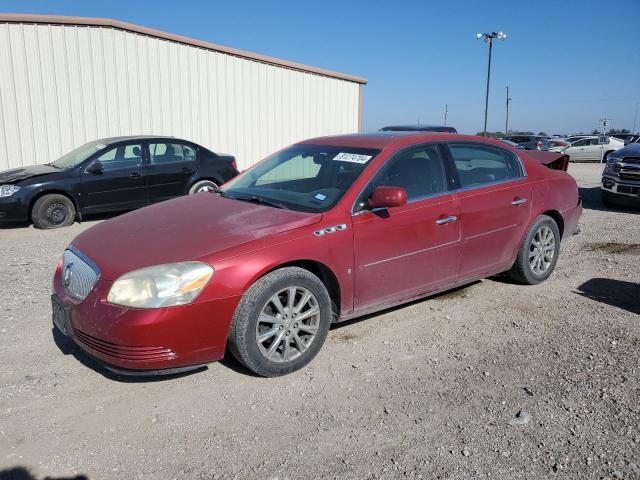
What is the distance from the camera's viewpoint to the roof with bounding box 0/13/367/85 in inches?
431

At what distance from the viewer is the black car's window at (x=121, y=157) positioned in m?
9.28

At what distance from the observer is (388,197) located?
386cm

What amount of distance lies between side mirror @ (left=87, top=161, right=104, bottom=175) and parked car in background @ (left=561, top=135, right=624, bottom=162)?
23.8 metres

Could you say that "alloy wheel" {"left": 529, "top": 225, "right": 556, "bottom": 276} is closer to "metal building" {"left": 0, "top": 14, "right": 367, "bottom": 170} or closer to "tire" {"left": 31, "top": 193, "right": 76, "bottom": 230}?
"tire" {"left": 31, "top": 193, "right": 76, "bottom": 230}

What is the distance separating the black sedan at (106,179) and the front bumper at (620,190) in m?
7.28

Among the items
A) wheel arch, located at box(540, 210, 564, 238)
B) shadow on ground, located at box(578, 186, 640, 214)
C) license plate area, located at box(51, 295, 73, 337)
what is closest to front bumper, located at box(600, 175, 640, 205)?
shadow on ground, located at box(578, 186, 640, 214)

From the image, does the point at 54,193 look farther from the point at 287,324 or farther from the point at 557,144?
the point at 557,144

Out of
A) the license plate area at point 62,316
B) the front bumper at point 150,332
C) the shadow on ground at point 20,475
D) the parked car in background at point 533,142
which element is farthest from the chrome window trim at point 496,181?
the parked car in background at point 533,142

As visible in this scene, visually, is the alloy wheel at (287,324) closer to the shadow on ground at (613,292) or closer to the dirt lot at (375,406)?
the dirt lot at (375,406)

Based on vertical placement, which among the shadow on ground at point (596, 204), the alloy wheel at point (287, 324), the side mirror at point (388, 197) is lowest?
the shadow on ground at point (596, 204)

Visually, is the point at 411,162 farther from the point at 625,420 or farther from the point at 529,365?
the point at 625,420

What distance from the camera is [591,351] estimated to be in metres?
4.02

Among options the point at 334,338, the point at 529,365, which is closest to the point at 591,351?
the point at 529,365

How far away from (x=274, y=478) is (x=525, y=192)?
3720 millimetres
